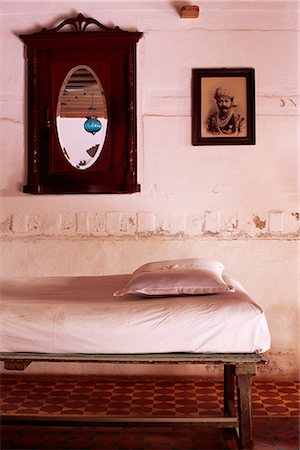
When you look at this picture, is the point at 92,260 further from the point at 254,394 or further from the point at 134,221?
the point at 254,394

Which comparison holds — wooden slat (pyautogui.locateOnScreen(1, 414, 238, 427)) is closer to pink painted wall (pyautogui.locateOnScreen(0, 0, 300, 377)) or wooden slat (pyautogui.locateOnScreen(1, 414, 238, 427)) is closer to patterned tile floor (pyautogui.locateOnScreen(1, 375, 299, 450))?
patterned tile floor (pyautogui.locateOnScreen(1, 375, 299, 450))

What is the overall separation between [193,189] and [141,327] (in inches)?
82.2

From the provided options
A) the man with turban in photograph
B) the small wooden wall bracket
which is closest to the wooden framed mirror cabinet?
the small wooden wall bracket

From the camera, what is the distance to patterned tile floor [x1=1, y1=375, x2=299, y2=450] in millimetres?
3576

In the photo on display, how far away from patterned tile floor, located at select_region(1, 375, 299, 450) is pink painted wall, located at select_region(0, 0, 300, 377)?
742 millimetres

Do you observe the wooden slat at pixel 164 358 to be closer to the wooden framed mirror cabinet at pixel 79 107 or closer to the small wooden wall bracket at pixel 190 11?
the wooden framed mirror cabinet at pixel 79 107

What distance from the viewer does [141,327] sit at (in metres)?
3.15

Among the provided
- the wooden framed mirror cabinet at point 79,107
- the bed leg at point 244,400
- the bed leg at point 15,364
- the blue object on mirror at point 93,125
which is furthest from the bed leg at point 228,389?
the blue object on mirror at point 93,125

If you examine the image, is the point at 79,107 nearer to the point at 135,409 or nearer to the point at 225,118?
the point at 225,118

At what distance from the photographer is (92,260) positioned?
5109mm

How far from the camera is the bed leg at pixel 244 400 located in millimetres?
3146

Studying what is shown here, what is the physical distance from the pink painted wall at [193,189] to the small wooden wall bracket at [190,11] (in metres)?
0.08

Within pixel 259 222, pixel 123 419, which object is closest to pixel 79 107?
pixel 259 222

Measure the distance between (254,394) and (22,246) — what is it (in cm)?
193
